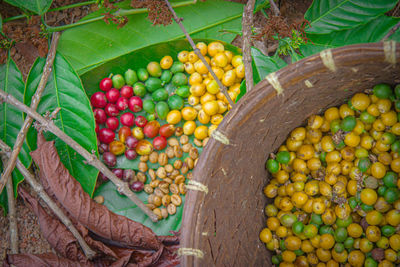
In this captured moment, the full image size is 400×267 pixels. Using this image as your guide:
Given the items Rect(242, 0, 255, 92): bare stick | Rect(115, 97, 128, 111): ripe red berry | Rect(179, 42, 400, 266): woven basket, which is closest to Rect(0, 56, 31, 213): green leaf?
Rect(115, 97, 128, 111): ripe red berry

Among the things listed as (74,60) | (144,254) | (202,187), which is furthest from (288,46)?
(144,254)

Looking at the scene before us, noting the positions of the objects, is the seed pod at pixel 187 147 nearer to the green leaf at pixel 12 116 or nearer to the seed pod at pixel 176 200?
the seed pod at pixel 176 200

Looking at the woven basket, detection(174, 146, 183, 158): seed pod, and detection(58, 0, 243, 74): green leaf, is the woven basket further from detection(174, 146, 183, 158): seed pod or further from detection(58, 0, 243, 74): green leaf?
detection(58, 0, 243, 74): green leaf

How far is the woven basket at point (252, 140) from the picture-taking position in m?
1.26

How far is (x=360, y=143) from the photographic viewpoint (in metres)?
1.52

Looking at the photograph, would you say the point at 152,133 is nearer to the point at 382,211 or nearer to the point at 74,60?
the point at 74,60

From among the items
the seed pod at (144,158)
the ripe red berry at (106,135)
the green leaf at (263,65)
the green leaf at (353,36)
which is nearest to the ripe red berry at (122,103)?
the ripe red berry at (106,135)

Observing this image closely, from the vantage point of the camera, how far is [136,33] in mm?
2072

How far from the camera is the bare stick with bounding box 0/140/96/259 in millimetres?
1839

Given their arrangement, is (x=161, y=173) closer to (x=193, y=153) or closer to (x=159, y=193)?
(x=159, y=193)

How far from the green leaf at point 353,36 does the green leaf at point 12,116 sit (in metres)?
1.73

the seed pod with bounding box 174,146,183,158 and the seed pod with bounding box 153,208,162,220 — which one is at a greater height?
the seed pod with bounding box 174,146,183,158

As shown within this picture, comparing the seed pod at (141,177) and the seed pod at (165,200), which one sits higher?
the seed pod at (141,177)

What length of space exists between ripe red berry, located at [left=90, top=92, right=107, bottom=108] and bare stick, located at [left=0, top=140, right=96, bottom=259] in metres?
0.56
